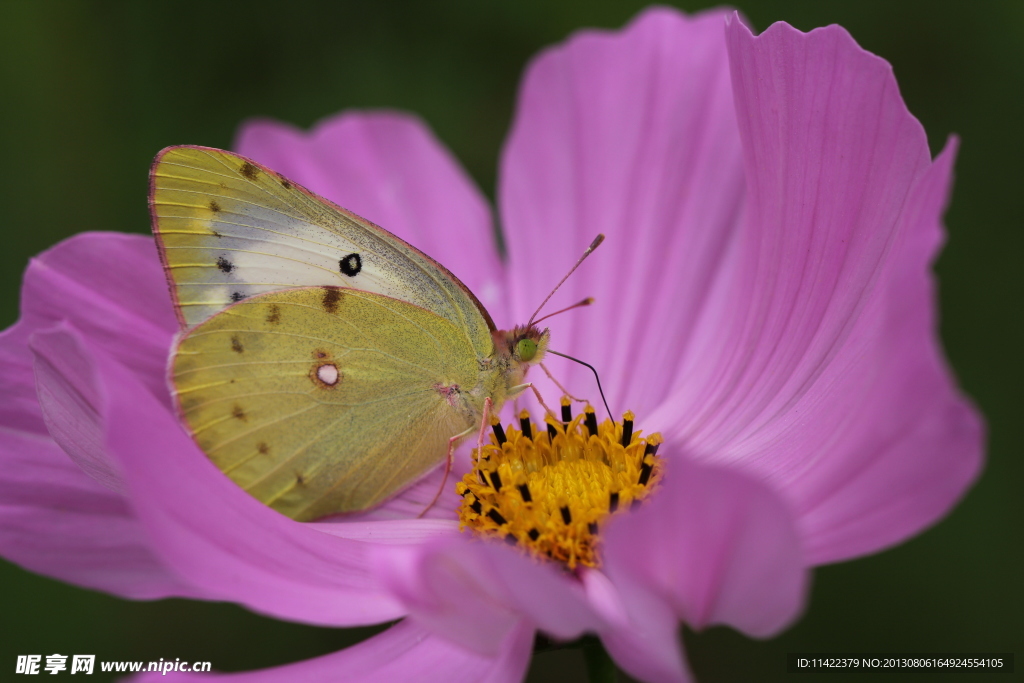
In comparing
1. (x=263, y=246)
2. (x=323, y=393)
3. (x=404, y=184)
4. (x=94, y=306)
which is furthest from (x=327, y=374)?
(x=404, y=184)

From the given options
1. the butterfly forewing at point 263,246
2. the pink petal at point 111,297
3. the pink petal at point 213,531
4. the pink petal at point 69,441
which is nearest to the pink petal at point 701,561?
the pink petal at point 213,531

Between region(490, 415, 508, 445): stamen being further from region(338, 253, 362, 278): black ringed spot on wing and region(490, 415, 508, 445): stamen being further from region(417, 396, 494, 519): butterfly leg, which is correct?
region(338, 253, 362, 278): black ringed spot on wing

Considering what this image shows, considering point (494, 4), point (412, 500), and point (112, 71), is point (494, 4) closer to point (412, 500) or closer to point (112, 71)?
point (112, 71)

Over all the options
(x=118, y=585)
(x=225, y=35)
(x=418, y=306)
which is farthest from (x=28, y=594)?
(x=225, y=35)

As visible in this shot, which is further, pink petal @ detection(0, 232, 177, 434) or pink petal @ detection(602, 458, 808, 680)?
pink petal @ detection(0, 232, 177, 434)

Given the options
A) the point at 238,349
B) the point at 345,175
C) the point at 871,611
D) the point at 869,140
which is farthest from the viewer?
the point at 345,175

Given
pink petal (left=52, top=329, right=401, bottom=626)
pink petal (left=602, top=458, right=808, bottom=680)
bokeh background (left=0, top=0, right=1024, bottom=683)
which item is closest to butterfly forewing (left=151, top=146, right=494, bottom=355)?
pink petal (left=52, top=329, right=401, bottom=626)

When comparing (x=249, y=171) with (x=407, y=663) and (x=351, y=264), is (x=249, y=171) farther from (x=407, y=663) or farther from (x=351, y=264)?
(x=407, y=663)
